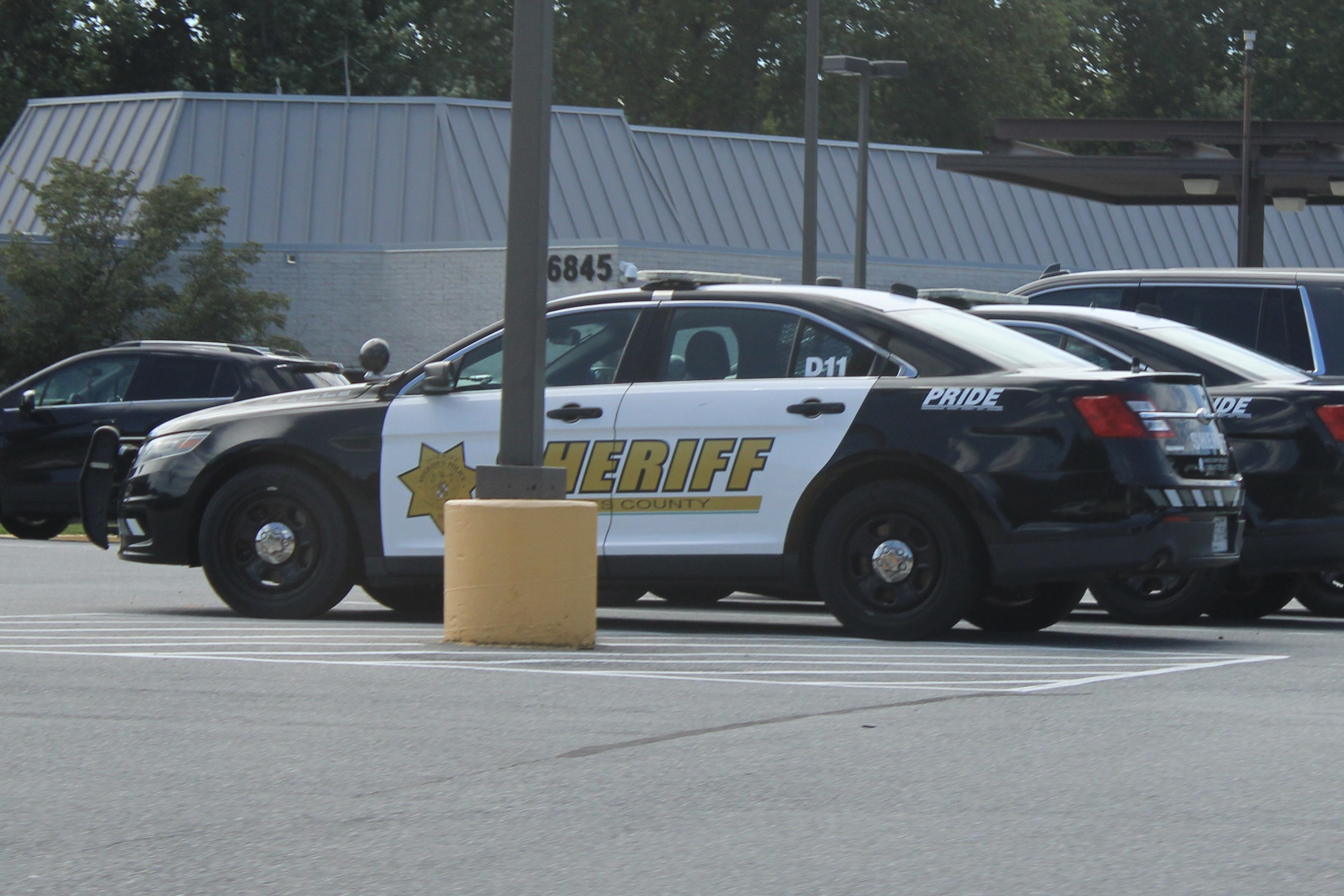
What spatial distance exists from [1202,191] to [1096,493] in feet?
50.6

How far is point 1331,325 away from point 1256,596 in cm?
166

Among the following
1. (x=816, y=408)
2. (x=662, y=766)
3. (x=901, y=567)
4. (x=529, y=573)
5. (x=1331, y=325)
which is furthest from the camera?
(x=1331, y=325)

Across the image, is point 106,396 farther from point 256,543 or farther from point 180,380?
point 256,543

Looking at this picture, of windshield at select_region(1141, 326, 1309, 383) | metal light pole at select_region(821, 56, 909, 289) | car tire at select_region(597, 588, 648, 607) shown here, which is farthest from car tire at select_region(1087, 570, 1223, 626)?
metal light pole at select_region(821, 56, 909, 289)

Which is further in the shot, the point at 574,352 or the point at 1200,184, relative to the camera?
the point at 1200,184

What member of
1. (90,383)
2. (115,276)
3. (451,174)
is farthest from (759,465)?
(451,174)

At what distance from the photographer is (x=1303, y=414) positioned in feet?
34.6

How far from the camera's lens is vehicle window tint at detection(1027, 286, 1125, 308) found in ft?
42.3

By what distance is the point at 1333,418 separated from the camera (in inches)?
413

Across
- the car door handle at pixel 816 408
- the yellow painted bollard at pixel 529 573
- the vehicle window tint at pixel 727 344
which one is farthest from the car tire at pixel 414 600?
the car door handle at pixel 816 408

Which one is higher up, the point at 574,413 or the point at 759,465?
the point at 574,413

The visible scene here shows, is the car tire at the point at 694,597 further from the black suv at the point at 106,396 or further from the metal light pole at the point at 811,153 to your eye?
the metal light pole at the point at 811,153

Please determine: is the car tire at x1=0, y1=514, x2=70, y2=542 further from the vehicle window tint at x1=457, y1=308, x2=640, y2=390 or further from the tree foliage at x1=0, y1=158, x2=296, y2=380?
the tree foliage at x1=0, y1=158, x2=296, y2=380

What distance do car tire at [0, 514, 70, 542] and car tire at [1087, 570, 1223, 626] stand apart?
10.9 metres
